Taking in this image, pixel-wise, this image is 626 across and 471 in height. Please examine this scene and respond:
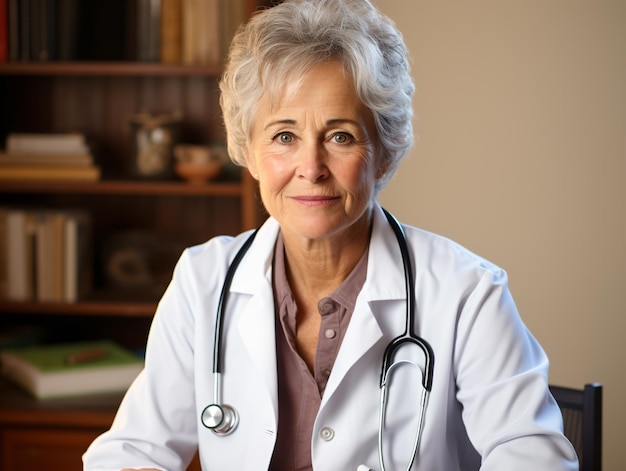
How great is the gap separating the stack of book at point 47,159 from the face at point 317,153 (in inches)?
50.3

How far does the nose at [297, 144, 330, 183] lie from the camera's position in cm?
149

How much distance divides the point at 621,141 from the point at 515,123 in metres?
0.34

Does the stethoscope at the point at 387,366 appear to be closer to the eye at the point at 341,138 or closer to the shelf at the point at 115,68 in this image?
the eye at the point at 341,138

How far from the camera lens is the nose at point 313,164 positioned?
58.6 inches

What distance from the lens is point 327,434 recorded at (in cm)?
152

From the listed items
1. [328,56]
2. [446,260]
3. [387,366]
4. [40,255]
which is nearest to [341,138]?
[328,56]

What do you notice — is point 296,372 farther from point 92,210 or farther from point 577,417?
point 92,210

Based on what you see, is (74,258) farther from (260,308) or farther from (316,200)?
(316,200)

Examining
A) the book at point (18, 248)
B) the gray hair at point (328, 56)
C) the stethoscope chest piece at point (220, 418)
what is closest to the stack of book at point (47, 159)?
the book at point (18, 248)

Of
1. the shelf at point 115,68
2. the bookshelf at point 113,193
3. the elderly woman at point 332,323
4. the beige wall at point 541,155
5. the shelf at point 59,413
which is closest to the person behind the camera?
the elderly woman at point 332,323

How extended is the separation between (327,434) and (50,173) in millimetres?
1549

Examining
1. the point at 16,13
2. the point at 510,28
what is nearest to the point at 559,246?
the point at 510,28

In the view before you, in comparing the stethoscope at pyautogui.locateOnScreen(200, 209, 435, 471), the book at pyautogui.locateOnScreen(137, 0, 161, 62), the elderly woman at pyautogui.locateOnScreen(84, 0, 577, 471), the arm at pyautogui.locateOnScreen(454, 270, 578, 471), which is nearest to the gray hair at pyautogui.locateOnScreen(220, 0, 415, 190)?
the elderly woman at pyautogui.locateOnScreen(84, 0, 577, 471)

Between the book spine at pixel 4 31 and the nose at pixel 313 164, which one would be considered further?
the book spine at pixel 4 31
